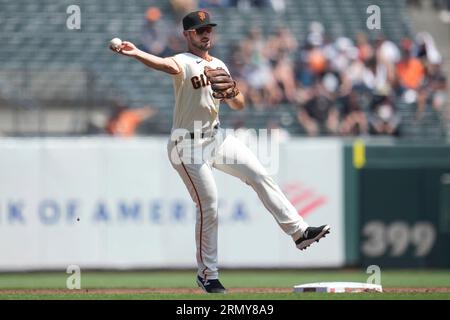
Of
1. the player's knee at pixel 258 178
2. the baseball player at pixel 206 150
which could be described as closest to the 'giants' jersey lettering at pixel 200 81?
the baseball player at pixel 206 150

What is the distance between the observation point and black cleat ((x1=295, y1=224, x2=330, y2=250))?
28.3 ft

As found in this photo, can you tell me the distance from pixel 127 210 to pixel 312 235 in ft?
19.6

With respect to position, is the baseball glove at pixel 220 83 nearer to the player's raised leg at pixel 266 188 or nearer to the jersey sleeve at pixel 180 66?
the jersey sleeve at pixel 180 66

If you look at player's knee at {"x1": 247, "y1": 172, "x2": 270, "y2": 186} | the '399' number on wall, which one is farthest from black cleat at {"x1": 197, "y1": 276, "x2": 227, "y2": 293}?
the '399' number on wall

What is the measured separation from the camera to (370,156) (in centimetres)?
1498

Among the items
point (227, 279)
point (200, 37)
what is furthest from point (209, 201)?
point (227, 279)

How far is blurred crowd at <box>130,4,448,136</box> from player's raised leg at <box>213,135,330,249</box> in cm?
735

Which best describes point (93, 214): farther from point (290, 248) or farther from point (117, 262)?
point (290, 248)

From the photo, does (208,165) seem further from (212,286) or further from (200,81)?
(212,286)

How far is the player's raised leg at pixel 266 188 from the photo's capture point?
869 centimetres

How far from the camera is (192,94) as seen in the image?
28.2 ft

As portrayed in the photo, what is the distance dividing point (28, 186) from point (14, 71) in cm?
197
